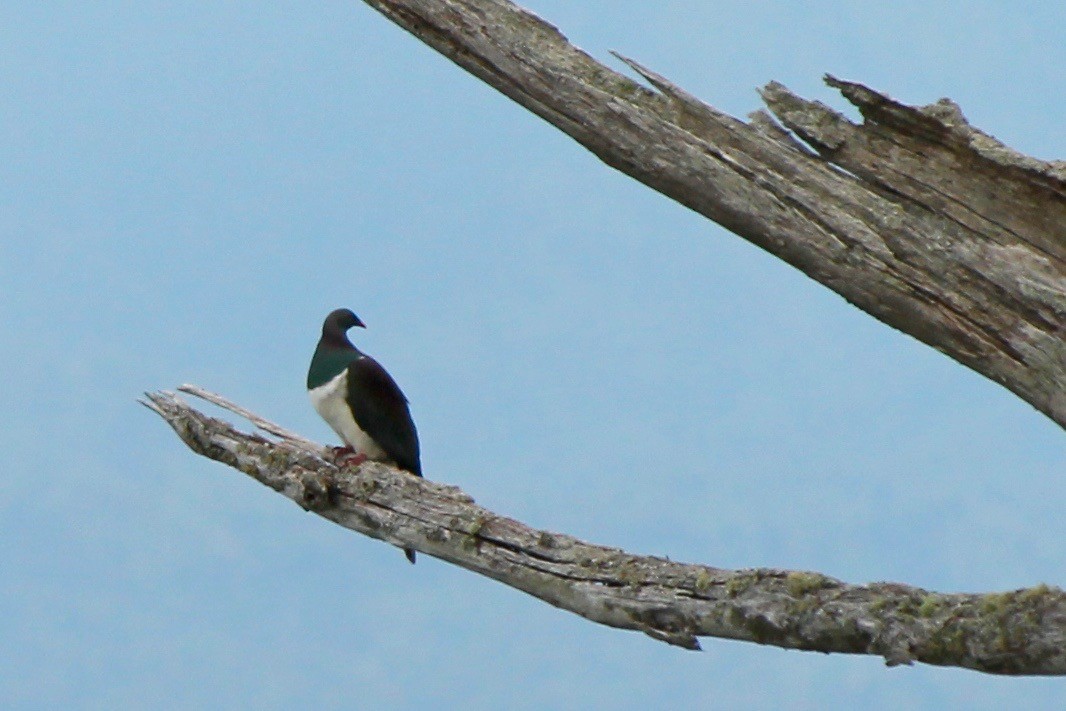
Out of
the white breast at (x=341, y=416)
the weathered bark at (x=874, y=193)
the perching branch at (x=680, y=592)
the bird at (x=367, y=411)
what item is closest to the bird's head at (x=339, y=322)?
the bird at (x=367, y=411)

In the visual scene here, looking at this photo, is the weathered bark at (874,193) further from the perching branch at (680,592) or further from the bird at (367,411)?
the bird at (367,411)

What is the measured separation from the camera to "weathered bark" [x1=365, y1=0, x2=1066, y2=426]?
15.3ft

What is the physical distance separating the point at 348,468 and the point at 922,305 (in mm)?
2714

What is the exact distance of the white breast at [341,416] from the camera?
6977mm

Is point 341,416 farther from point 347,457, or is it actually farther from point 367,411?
point 347,457

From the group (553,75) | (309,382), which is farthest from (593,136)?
(309,382)

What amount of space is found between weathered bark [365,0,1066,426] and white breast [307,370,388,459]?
7.40ft

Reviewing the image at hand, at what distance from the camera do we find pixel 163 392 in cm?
697

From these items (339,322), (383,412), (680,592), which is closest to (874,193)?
(680,592)

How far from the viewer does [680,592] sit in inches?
198

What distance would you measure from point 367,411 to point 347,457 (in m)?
0.26

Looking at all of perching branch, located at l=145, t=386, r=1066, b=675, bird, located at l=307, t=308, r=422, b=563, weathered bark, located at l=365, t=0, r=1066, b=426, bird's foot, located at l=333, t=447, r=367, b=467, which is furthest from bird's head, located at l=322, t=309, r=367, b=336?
weathered bark, located at l=365, t=0, r=1066, b=426

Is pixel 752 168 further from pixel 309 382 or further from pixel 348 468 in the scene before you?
pixel 309 382

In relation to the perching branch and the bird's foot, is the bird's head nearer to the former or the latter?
the bird's foot
